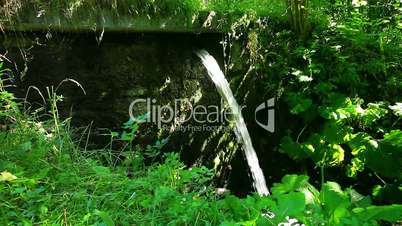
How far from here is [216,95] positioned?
3.76 meters

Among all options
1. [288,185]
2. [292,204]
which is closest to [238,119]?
[288,185]

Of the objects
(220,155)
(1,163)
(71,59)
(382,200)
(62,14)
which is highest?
(62,14)

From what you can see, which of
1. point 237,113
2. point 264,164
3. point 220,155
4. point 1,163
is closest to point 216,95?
point 237,113

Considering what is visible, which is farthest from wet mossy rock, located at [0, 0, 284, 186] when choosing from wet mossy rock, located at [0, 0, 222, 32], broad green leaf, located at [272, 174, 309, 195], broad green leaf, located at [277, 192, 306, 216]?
broad green leaf, located at [277, 192, 306, 216]

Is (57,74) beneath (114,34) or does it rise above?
beneath

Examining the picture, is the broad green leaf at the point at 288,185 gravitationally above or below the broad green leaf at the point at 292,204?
below

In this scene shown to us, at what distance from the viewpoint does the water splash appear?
365cm

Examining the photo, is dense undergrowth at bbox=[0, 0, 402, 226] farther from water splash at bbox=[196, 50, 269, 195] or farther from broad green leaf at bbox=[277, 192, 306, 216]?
broad green leaf at bbox=[277, 192, 306, 216]

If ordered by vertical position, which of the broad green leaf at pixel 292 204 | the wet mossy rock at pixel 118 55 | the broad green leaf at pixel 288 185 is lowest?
the broad green leaf at pixel 288 185

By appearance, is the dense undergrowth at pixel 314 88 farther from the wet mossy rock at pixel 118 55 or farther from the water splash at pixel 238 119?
the water splash at pixel 238 119

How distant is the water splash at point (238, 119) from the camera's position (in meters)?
3.65

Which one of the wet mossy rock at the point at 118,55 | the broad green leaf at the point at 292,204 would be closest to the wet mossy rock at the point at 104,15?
the wet mossy rock at the point at 118,55

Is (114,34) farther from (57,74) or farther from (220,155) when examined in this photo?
(220,155)

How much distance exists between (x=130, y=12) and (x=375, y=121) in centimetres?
259
